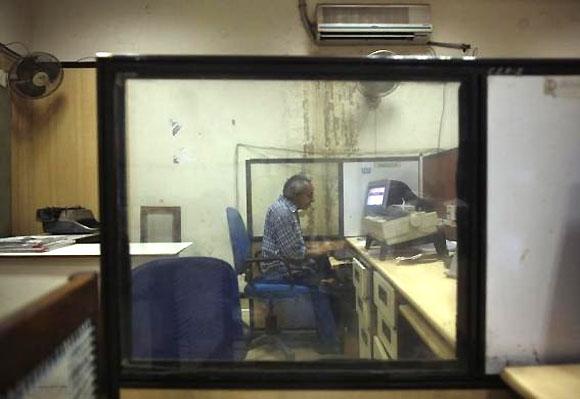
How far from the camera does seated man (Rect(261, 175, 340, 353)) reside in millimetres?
1779

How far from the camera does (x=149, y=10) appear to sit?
345 centimetres

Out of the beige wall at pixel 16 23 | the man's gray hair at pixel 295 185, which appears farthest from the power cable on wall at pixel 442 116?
the beige wall at pixel 16 23

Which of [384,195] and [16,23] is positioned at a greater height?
[16,23]

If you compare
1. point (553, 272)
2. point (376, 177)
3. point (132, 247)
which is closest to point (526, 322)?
point (553, 272)

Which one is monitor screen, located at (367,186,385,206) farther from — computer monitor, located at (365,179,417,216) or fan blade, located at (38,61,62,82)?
fan blade, located at (38,61,62,82)

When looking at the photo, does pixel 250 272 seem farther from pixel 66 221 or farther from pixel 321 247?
pixel 66 221

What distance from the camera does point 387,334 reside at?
181cm

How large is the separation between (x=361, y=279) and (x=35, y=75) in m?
2.82

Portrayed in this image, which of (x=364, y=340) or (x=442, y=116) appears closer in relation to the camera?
(x=442, y=116)

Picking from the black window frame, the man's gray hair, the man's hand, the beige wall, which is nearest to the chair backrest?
the man's gray hair

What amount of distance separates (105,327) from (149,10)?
320 centimetres

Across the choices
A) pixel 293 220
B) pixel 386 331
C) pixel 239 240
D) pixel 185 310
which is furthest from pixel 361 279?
pixel 185 310

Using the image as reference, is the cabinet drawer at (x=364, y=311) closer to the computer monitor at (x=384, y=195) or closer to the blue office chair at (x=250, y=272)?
the blue office chair at (x=250, y=272)

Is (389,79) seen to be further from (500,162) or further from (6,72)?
(6,72)
